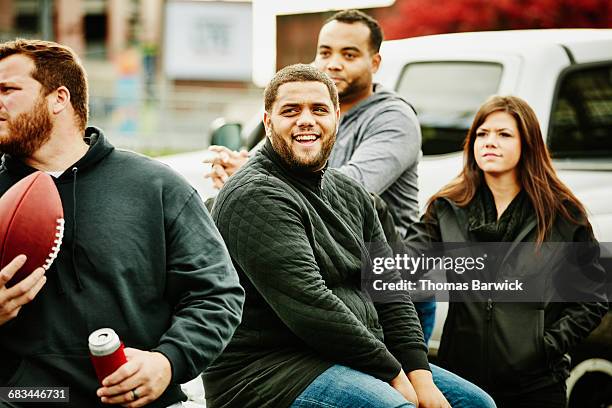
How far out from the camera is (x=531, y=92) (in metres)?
5.04

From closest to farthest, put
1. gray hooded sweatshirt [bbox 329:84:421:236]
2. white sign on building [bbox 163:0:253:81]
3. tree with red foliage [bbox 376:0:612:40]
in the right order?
gray hooded sweatshirt [bbox 329:84:421:236], tree with red foliage [bbox 376:0:612:40], white sign on building [bbox 163:0:253:81]

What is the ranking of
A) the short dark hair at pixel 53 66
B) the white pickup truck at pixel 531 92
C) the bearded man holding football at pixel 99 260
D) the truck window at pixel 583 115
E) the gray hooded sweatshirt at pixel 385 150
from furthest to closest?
1. the truck window at pixel 583 115
2. the white pickup truck at pixel 531 92
3. the gray hooded sweatshirt at pixel 385 150
4. the short dark hair at pixel 53 66
5. the bearded man holding football at pixel 99 260

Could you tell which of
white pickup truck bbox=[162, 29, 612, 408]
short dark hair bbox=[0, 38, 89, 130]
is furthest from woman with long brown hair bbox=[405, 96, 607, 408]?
short dark hair bbox=[0, 38, 89, 130]

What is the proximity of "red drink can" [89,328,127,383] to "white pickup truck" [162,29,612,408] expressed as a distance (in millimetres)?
2484

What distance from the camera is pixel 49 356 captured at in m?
2.74

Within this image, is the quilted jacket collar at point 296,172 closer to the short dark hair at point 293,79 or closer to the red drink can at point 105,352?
the short dark hair at point 293,79

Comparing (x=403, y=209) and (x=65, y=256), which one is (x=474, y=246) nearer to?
(x=403, y=209)

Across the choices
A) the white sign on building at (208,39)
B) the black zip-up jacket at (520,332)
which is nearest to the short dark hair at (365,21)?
the black zip-up jacket at (520,332)

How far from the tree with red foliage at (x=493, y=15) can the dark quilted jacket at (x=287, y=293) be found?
10031 mm

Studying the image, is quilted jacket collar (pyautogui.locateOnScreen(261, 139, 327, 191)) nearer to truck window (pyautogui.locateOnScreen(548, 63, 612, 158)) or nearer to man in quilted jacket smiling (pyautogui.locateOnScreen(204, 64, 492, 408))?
man in quilted jacket smiling (pyautogui.locateOnScreen(204, 64, 492, 408))

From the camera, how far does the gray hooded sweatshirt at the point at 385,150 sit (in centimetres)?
429

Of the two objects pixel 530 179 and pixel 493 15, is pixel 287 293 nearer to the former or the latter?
pixel 530 179

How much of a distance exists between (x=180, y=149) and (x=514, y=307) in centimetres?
1614

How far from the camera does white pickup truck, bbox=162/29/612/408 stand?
4973 mm
